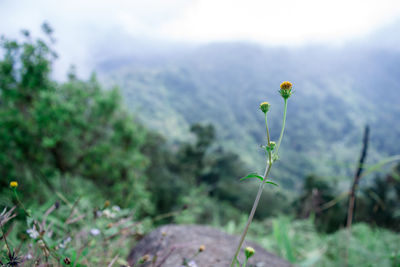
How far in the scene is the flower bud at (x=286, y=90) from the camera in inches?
25.9

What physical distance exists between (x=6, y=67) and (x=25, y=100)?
855 millimetres

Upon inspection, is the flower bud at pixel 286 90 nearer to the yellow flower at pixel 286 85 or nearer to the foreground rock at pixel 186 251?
the yellow flower at pixel 286 85

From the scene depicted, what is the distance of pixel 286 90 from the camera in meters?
0.67

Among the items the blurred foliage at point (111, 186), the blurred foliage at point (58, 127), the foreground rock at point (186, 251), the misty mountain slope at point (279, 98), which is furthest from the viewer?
the misty mountain slope at point (279, 98)

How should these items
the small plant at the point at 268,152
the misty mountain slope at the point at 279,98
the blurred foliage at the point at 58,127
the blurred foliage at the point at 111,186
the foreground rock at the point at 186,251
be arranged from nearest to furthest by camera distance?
the small plant at the point at 268,152
the foreground rock at the point at 186,251
the blurred foliage at the point at 111,186
the blurred foliage at the point at 58,127
the misty mountain slope at the point at 279,98

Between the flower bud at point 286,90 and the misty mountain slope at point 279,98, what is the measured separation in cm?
4799

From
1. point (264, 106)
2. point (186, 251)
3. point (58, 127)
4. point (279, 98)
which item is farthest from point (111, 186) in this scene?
point (279, 98)

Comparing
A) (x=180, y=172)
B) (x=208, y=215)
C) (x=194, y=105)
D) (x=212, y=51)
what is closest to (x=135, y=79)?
(x=194, y=105)

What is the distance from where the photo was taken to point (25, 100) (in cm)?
564

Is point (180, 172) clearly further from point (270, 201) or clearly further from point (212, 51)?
point (212, 51)

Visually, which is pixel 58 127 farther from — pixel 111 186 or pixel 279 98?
pixel 279 98

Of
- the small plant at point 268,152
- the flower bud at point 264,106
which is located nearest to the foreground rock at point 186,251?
the small plant at point 268,152

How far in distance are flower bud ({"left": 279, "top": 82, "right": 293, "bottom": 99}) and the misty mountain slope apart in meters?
48.0

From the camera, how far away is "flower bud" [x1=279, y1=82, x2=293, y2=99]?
0.66 meters
